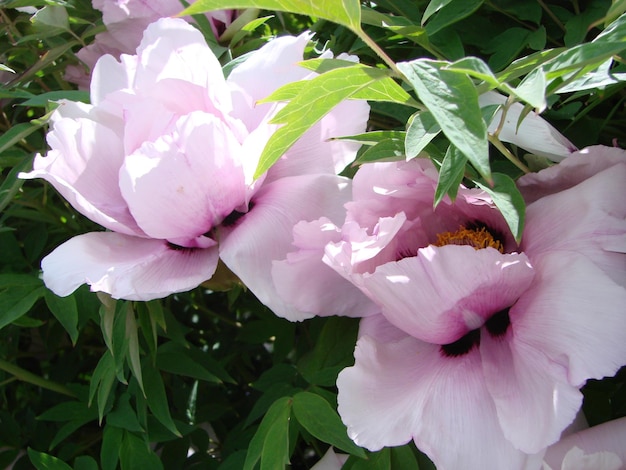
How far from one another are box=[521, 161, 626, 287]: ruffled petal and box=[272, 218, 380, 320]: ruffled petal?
0.36 feet

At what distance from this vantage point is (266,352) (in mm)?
901

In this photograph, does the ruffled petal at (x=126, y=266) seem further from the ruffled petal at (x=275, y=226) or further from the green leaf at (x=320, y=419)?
the green leaf at (x=320, y=419)

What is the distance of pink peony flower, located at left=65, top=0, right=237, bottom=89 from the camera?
658 millimetres

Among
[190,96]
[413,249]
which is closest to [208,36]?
[190,96]

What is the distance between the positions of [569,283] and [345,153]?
173 mm

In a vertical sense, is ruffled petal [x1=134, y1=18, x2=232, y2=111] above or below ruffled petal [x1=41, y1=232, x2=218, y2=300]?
above

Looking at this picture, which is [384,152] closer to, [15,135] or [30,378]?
[15,135]

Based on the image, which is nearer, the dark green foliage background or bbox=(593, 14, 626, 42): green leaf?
bbox=(593, 14, 626, 42): green leaf

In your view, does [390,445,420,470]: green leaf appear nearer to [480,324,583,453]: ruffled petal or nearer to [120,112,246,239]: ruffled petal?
[480,324,583,453]: ruffled petal

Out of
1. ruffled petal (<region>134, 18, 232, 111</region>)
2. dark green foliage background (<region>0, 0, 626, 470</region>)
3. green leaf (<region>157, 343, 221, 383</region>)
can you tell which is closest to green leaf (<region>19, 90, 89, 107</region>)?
dark green foliage background (<region>0, 0, 626, 470</region>)

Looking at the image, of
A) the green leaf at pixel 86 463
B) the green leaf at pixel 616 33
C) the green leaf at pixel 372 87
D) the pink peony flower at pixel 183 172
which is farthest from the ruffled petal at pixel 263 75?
the green leaf at pixel 86 463

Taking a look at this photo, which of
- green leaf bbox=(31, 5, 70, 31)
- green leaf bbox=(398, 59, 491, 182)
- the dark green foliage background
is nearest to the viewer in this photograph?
green leaf bbox=(398, 59, 491, 182)

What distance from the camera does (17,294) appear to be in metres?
0.63

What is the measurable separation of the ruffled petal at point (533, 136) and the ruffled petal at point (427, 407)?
132 millimetres
